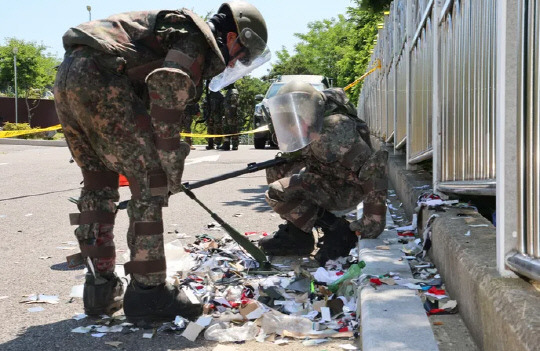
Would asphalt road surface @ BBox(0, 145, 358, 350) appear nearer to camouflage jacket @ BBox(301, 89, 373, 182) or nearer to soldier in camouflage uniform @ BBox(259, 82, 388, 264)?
soldier in camouflage uniform @ BBox(259, 82, 388, 264)

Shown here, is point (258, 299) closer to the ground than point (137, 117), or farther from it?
closer to the ground

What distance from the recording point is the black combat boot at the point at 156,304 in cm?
346

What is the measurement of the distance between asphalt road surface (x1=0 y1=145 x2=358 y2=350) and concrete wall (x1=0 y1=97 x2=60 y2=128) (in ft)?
96.0

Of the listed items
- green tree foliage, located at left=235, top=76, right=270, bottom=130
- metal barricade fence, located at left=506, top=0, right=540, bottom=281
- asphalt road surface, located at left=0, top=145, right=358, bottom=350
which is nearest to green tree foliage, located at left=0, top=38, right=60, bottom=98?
green tree foliage, located at left=235, top=76, right=270, bottom=130

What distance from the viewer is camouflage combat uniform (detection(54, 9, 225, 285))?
345 cm

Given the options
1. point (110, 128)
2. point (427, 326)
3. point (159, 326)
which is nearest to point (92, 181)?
point (110, 128)

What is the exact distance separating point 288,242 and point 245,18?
183cm

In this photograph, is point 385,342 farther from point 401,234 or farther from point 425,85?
point 425,85

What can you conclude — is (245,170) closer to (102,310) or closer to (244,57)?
(244,57)

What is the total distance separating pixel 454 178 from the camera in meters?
4.33

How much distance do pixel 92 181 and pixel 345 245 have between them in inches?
72.7

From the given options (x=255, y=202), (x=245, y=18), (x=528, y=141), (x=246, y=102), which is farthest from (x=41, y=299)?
(x=246, y=102)

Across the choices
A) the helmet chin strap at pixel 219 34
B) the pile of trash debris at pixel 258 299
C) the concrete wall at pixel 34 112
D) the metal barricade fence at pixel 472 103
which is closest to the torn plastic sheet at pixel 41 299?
the pile of trash debris at pixel 258 299

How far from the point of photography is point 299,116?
4629 millimetres
